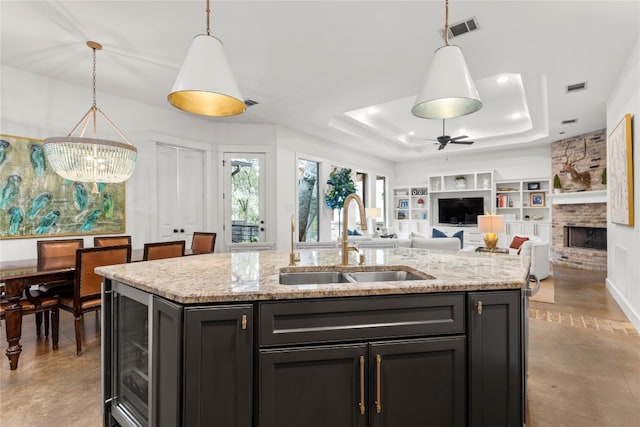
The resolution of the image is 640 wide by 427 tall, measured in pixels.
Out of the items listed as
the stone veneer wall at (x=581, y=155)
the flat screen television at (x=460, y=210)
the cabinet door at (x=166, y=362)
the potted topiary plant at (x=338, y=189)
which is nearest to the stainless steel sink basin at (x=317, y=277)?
the cabinet door at (x=166, y=362)

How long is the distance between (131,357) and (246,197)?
4.38m

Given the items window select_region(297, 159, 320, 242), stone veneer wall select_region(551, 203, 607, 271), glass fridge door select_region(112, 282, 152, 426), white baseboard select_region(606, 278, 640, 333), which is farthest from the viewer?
window select_region(297, 159, 320, 242)

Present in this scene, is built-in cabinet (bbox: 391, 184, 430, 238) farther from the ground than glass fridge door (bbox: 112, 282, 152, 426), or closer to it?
farther from the ground

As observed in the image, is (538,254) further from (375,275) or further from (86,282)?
(86,282)

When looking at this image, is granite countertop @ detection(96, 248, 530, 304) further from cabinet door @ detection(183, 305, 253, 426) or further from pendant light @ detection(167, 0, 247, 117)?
pendant light @ detection(167, 0, 247, 117)

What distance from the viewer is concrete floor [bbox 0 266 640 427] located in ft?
6.36

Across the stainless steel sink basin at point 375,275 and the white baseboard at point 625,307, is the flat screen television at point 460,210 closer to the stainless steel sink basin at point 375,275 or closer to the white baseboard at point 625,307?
the white baseboard at point 625,307

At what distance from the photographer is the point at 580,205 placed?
686 centimetres

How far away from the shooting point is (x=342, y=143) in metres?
7.54

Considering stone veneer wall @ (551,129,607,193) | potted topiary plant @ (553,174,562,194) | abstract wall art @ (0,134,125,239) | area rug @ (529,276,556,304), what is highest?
stone veneer wall @ (551,129,607,193)

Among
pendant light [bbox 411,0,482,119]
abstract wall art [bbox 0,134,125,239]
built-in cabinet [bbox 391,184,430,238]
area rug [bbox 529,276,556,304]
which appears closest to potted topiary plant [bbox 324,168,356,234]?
built-in cabinet [bbox 391,184,430,238]

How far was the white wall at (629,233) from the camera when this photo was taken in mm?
3299

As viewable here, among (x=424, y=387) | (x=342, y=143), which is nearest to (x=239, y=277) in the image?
(x=424, y=387)

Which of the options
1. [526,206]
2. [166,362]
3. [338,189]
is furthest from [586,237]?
[166,362]
